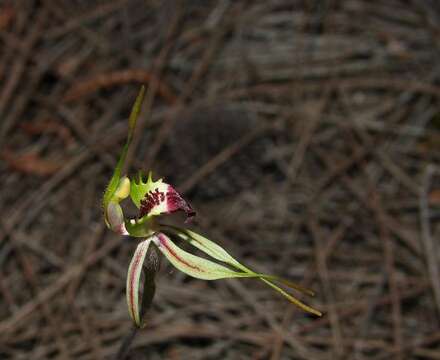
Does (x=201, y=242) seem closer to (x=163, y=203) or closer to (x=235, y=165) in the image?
(x=163, y=203)

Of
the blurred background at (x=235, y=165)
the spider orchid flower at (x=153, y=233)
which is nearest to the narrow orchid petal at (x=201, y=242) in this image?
the spider orchid flower at (x=153, y=233)

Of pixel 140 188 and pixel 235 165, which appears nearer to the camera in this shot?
pixel 140 188

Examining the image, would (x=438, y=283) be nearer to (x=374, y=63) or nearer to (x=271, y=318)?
(x=271, y=318)

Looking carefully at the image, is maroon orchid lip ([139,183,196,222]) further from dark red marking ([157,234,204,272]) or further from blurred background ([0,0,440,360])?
blurred background ([0,0,440,360])

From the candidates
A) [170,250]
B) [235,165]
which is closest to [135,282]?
[170,250]

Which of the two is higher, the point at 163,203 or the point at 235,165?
the point at 163,203

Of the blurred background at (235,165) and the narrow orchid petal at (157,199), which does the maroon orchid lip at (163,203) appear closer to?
the narrow orchid petal at (157,199)

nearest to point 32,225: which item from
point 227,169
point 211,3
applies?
point 227,169
